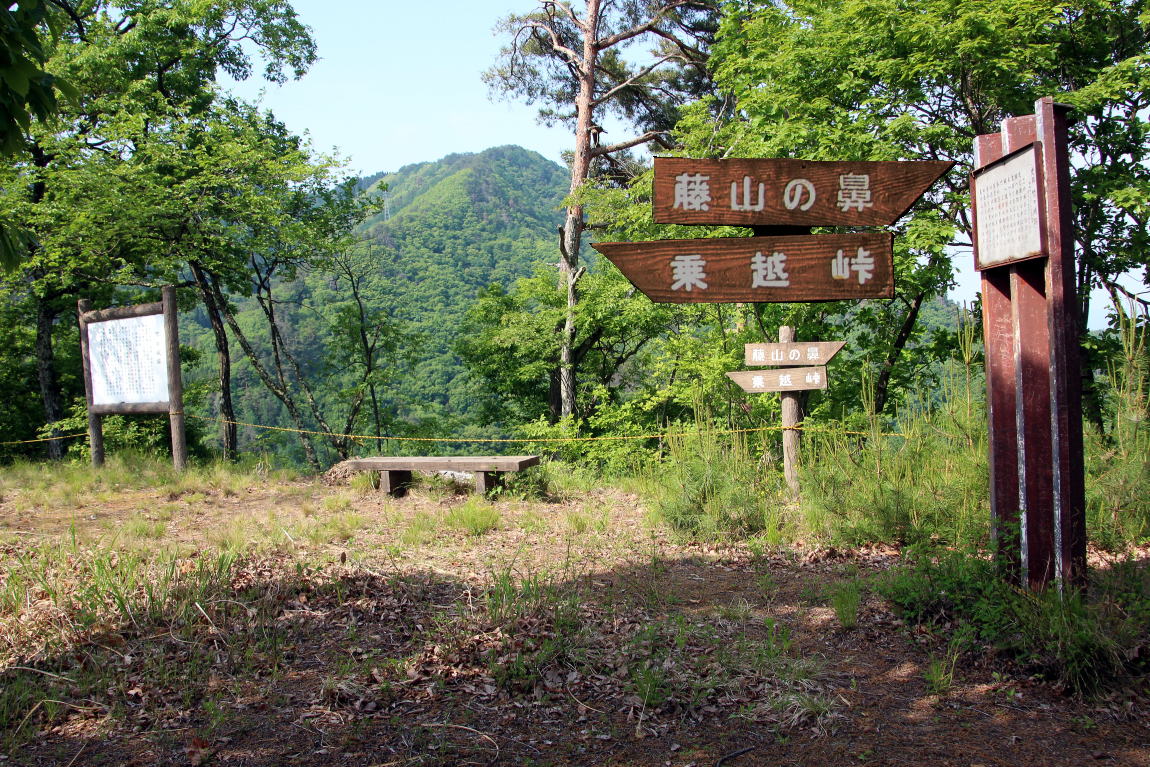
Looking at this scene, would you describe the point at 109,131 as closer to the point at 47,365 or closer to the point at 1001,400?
→ the point at 47,365

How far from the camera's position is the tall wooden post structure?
352 centimetres

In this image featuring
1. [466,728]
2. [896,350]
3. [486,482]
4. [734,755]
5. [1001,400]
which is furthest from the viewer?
[896,350]

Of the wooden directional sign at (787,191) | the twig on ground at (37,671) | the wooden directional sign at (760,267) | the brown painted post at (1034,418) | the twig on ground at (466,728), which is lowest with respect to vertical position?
the twig on ground at (466,728)

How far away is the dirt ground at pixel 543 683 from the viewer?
296cm

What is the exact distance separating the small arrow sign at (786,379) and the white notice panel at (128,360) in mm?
7106

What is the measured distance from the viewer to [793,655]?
376 cm

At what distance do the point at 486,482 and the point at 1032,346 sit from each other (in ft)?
18.2

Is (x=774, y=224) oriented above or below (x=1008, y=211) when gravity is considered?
above

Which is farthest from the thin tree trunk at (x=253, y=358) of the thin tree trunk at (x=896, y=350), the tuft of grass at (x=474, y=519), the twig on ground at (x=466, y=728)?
the twig on ground at (x=466, y=728)

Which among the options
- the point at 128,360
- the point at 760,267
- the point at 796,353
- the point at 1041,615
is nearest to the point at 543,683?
the point at 1041,615

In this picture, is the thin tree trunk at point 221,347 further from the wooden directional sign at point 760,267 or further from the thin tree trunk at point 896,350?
the wooden directional sign at point 760,267

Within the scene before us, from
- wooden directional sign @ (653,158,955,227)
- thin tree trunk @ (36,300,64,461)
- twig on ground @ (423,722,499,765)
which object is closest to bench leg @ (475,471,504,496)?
wooden directional sign @ (653,158,955,227)

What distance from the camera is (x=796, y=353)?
6.59 meters

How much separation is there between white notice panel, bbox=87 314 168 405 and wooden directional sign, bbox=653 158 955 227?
24.7 feet
